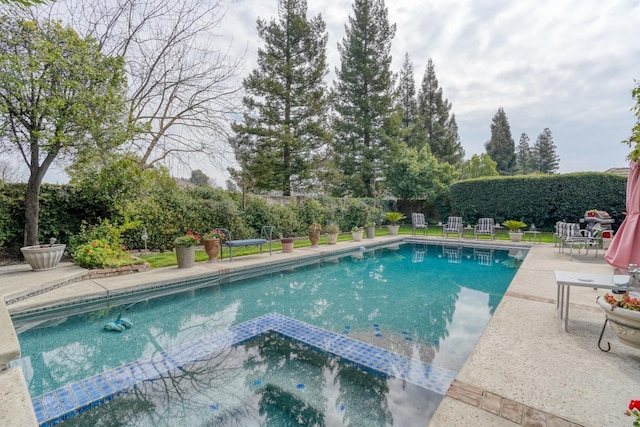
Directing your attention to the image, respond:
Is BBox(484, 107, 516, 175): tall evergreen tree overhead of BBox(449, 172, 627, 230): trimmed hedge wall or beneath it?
overhead

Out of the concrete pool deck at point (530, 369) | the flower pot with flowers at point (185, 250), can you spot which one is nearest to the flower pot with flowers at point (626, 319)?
the concrete pool deck at point (530, 369)

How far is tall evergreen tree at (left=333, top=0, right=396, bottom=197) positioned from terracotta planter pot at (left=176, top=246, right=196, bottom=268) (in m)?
13.1

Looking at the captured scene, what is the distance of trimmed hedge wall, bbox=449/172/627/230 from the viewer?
36.9 feet

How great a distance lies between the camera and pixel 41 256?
5668 millimetres

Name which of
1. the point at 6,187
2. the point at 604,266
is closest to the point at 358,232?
the point at 604,266

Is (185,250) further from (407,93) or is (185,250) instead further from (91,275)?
(407,93)

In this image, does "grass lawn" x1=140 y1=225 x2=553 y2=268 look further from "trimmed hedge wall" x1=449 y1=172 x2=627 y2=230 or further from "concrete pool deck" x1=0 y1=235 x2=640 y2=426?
"concrete pool deck" x1=0 y1=235 x2=640 y2=426

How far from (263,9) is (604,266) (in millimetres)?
15543

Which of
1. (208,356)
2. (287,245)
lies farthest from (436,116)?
(208,356)

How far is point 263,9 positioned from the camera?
13.8 meters

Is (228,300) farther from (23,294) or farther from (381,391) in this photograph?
(381,391)

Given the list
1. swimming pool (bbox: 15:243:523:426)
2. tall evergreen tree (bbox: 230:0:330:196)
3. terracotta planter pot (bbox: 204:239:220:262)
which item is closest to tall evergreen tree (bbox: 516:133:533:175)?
tall evergreen tree (bbox: 230:0:330:196)

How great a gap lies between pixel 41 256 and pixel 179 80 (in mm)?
5986

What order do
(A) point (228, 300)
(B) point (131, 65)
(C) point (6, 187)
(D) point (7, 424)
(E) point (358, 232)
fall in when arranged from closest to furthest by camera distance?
1. (D) point (7, 424)
2. (A) point (228, 300)
3. (C) point (6, 187)
4. (B) point (131, 65)
5. (E) point (358, 232)
